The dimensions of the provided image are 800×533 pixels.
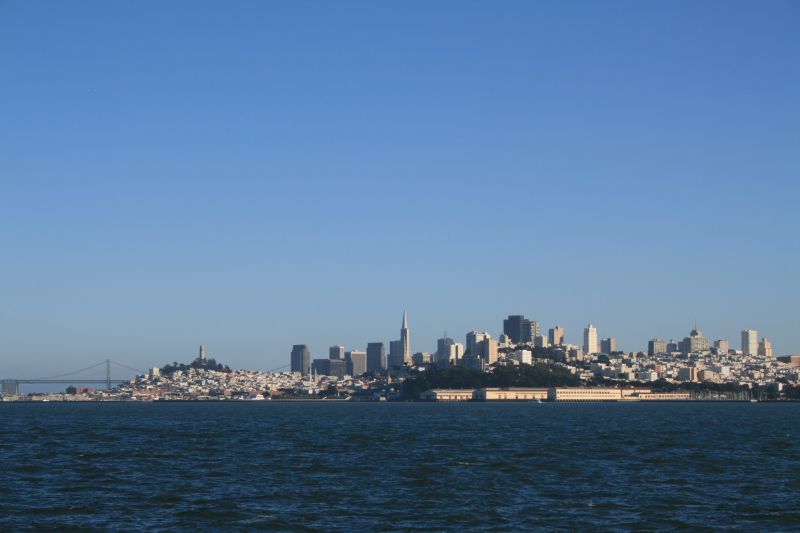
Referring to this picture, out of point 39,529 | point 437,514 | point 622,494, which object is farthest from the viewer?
point 622,494

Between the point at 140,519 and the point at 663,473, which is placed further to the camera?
the point at 663,473

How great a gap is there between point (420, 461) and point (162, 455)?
1397 centimetres

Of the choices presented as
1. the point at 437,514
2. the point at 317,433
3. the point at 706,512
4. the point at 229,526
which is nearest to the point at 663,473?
the point at 706,512

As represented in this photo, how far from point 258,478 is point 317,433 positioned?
39178 millimetres

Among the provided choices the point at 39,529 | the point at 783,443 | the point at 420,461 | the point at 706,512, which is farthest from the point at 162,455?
the point at 783,443

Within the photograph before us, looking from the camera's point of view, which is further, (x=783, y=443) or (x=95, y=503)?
(x=783, y=443)

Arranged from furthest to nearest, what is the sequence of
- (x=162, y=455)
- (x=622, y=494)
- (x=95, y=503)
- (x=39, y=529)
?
(x=162, y=455)
(x=622, y=494)
(x=95, y=503)
(x=39, y=529)

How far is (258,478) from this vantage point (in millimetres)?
42812

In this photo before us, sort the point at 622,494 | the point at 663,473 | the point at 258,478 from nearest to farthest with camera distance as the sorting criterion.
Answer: the point at 622,494, the point at 258,478, the point at 663,473

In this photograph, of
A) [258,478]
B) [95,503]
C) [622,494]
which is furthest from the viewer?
[258,478]

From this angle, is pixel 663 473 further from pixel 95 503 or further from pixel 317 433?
pixel 317 433

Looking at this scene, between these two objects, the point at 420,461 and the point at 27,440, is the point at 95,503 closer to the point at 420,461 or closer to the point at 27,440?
the point at 420,461

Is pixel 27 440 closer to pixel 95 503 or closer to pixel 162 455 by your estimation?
pixel 162 455

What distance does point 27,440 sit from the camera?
71.2 meters
